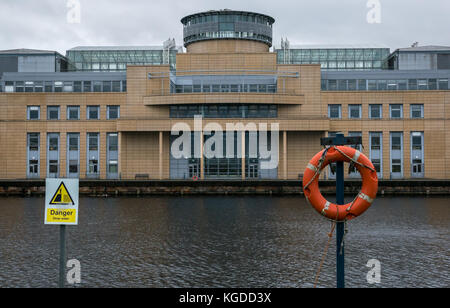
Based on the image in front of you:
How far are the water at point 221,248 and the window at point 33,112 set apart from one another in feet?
133

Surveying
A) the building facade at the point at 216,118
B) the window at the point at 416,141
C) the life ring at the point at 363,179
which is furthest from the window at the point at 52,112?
the life ring at the point at 363,179

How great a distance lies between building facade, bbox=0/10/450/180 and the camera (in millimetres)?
77312

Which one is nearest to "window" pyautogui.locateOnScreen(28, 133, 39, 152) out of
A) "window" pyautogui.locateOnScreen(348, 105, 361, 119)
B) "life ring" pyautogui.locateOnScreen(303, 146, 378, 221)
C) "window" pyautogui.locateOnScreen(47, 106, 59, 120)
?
"window" pyautogui.locateOnScreen(47, 106, 59, 120)

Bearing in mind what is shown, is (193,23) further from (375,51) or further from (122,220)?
(122,220)

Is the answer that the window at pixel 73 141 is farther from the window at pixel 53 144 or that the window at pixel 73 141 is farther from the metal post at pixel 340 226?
the metal post at pixel 340 226

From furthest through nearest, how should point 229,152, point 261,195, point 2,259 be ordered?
1. point 229,152
2. point 261,195
3. point 2,259

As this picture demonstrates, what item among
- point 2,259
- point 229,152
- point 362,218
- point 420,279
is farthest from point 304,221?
point 229,152

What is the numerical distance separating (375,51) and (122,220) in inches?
3129

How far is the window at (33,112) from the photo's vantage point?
80.4 metres

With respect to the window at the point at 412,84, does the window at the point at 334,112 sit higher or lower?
lower

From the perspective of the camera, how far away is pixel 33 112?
264 feet

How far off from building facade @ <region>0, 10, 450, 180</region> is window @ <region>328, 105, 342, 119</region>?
0.15 meters

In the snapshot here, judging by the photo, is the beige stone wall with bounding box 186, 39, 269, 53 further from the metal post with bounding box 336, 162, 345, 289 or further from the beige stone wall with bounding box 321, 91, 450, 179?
the metal post with bounding box 336, 162, 345, 289

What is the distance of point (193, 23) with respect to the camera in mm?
87375
